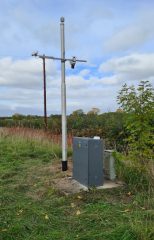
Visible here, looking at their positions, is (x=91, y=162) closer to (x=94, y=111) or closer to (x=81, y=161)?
(x=81, y=161)

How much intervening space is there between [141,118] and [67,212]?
7.80 ft

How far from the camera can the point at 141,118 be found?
269 inches

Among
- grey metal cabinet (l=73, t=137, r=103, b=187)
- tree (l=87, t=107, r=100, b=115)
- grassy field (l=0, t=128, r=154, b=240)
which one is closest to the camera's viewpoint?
grassy field (l=0, t=128, r=154, b=240)

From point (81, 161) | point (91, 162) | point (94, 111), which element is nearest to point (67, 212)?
point (91, 162)

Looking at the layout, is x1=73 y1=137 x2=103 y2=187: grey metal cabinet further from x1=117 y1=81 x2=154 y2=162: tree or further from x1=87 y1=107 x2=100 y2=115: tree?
x1=87 y1=107 x2=100 y2=115: tree

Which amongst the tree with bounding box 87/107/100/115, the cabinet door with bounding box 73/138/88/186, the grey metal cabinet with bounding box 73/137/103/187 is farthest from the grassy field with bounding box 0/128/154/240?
the tree with bounding box 87/107/100/115

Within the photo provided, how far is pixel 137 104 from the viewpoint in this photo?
681cm

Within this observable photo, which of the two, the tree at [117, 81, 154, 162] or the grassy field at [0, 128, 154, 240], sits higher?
the tree at [117, 81, 154, 162]

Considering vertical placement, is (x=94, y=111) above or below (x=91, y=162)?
above

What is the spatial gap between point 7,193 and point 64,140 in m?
2.01

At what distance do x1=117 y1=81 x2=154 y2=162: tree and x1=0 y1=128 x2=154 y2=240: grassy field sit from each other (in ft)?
2.45

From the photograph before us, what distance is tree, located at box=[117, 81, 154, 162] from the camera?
681cm

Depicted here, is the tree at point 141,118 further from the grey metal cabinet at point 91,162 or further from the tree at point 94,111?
the tree at point 94,111

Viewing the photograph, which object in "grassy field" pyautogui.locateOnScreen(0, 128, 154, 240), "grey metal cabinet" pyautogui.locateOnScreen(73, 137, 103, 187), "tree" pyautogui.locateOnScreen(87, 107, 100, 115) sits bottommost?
"grassy field" pyautogui.locateOnScreen(0, 128, 154, 240)
